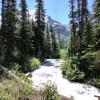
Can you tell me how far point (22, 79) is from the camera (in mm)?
12266

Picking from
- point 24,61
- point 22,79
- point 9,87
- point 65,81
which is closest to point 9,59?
point 24,61

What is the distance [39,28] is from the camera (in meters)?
45.5

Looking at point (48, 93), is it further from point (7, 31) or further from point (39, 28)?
point (39, 28)

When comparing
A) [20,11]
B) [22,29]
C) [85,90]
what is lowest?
[85,90]

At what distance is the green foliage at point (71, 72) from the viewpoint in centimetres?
2597

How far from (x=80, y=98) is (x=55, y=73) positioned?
35.8 ft

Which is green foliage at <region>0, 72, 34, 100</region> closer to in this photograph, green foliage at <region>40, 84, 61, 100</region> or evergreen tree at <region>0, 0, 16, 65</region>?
green foliage at <region>40, 84, 61, 100</region>

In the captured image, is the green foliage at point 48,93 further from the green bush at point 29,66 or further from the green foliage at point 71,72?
the green bush at point 29,66

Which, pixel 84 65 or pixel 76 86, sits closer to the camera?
pixel 76 86

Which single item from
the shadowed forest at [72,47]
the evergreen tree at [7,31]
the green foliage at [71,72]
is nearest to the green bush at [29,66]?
the shadowed forest at [72,47]

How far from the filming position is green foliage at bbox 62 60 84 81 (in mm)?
25972

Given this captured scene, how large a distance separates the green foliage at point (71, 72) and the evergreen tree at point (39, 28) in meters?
14.6

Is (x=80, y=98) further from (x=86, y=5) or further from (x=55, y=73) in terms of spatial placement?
(x=86, y=5)

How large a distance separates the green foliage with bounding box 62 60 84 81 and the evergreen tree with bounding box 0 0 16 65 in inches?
273
